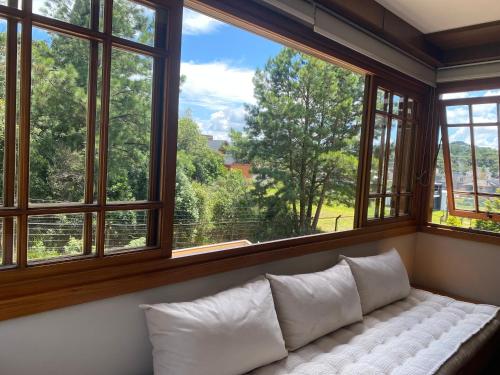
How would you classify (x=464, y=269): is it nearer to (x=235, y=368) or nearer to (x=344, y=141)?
(x=344, y=141)

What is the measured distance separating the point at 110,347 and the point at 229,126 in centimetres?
273

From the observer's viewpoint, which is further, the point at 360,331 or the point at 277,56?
the point at 277,56

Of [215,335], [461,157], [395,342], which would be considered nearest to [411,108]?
[461,157]

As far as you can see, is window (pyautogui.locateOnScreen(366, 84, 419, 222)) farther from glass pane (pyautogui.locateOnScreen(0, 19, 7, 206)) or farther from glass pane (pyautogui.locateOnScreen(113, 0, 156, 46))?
glass pane (pyautogui.locateOnScreen(0, 19, 7, 206))

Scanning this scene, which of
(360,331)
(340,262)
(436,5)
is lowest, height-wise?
(360,331)

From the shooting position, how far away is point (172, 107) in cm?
151

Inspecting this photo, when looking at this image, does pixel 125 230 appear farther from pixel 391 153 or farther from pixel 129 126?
pixel 391 153

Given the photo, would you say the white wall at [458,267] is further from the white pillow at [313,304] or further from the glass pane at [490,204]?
the white pillow at [313,304]

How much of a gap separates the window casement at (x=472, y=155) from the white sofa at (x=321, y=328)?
3.96 feet

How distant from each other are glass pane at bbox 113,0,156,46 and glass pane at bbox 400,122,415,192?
95.9 inches

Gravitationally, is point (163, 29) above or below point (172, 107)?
above

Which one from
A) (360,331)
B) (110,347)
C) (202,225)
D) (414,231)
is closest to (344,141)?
(414,231)

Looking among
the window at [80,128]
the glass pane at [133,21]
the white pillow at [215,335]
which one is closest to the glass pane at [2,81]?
the window at [80,128]

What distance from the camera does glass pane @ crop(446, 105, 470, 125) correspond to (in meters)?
3.15
